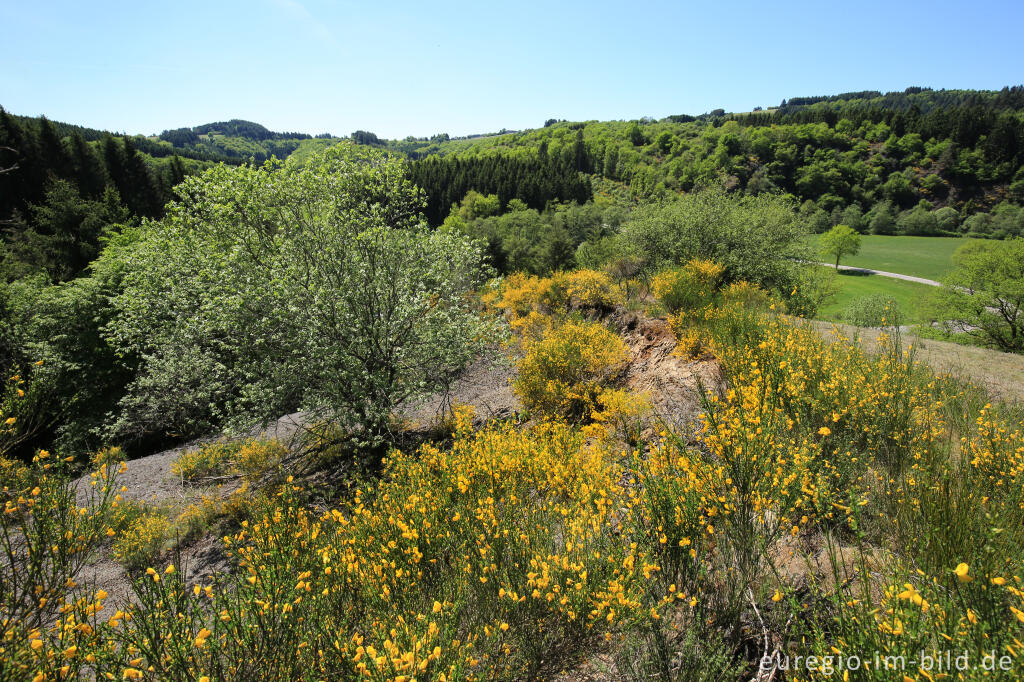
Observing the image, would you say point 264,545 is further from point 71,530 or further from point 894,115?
point 894,115

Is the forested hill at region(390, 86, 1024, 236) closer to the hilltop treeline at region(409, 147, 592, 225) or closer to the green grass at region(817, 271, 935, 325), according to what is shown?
the hilltop treeline at region(409, 147, 592, 225)

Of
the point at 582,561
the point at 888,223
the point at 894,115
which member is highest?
the point at 894,115

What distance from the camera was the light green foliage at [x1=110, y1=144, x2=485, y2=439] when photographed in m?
7.33

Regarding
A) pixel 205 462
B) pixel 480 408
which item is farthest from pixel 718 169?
pixel 205 462

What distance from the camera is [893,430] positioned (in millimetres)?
4008

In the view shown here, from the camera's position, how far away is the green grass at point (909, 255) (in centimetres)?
4738

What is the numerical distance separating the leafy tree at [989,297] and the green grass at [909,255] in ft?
107

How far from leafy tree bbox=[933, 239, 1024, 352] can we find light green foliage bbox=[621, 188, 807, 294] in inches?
370

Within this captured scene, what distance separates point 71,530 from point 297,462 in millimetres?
6055

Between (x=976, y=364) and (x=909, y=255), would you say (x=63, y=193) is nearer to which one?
(x=976, y=364)

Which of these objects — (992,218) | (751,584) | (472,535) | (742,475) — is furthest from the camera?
(992,218)

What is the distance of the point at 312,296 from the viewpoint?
7547 mm

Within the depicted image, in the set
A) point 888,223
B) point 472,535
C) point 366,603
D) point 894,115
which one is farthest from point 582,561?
point 894,115

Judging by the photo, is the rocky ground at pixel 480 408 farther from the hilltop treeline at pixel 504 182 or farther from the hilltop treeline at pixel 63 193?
the hilltop treeline at pixel 504 182
